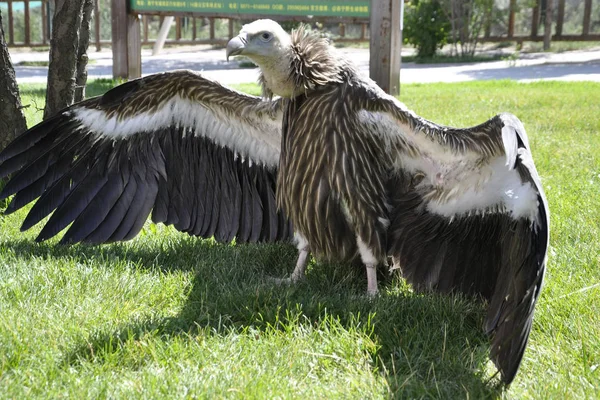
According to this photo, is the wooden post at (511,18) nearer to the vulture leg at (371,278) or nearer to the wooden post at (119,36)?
the wooden post at (119,36)

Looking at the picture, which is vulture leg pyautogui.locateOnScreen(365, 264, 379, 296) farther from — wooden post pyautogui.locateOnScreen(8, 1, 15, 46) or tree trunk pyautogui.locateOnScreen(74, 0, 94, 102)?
wooden post pyautogui.locateOnScreen(8, 1, 15, 46)

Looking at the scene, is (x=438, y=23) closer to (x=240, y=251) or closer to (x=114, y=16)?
(x=114, y=16)

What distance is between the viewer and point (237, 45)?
10.8 ft

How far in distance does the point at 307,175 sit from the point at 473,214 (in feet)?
2.64

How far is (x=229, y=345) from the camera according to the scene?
118 inches

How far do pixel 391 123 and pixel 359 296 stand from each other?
83cm

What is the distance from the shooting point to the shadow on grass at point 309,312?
2.83m

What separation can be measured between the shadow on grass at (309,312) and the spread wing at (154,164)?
17cm

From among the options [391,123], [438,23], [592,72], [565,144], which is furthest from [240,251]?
[438,23]

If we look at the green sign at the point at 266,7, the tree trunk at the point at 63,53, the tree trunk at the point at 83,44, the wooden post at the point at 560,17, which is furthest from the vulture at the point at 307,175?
the wooden post at the point at 560,17

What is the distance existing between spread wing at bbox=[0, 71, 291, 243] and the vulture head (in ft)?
1.06

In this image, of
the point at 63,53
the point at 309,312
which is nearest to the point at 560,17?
the point at 63,53

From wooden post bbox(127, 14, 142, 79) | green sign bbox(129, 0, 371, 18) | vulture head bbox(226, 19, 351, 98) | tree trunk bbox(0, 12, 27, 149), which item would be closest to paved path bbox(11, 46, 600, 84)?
wooden post bbox(127, 14, 142, 79)

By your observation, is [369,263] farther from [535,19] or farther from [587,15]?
[535,19]
